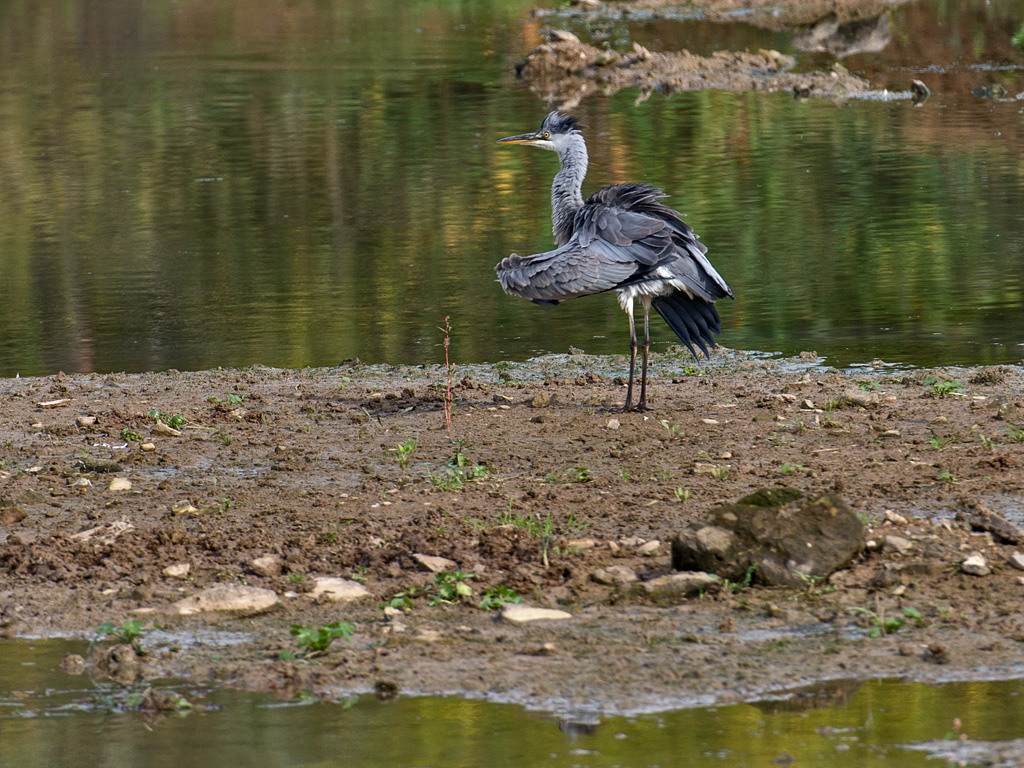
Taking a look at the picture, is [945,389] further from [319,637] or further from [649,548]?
[319,637]

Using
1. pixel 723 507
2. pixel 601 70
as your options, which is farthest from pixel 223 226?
pixel 601 70

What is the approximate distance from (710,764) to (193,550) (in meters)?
2.74

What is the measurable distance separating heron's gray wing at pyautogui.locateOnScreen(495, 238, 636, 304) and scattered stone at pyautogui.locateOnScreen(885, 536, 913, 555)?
286 centimetres

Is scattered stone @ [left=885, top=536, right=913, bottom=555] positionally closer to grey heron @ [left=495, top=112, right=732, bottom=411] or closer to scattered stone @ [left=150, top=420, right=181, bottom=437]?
grey heron @ [left=495, top=112, right=732, bottom=411]

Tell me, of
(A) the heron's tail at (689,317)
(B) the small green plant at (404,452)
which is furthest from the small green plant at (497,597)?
(A) the heron's tail at (689,317)

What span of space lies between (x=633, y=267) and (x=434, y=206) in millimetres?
8443

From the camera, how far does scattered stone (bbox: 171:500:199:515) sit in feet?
21.6

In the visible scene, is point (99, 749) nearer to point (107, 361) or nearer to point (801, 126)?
point (107, 361)

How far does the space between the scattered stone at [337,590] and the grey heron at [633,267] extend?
2915 mm

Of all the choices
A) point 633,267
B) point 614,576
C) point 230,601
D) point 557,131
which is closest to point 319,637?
A: point 230,601

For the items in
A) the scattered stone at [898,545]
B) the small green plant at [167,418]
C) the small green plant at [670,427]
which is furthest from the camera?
the small green plant at [167,418]

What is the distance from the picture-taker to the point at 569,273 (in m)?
8.09

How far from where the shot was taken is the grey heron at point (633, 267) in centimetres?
809

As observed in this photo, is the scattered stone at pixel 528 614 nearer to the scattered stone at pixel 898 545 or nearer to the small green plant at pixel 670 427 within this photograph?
the scattered stone at pixel 898 545
